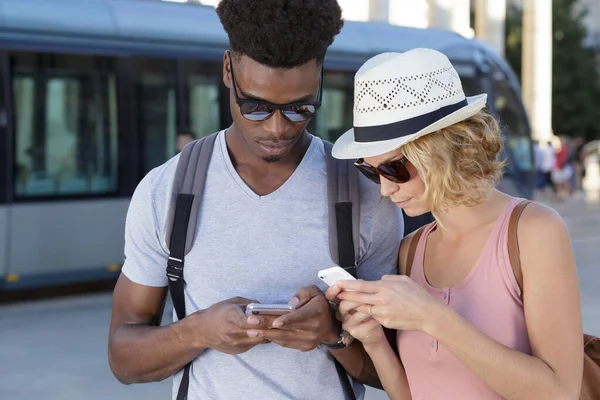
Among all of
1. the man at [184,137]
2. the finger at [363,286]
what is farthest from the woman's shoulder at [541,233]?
the man at [184,137]

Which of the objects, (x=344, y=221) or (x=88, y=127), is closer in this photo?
(x=344, y=221)

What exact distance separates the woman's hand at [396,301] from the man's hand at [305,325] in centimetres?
8

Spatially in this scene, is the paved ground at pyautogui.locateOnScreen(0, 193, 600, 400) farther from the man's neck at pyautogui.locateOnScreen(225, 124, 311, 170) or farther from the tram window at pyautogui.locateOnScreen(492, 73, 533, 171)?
the man's neck at pyautogui.locateOnScreen(225, 124, 311, 170)

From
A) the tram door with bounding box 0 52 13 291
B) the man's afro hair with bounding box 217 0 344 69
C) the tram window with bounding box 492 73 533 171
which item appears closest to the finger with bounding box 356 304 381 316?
the man's afro hair with bounding box 217 0 344 69

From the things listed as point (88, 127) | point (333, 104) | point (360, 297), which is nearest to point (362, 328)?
point (360, 297)

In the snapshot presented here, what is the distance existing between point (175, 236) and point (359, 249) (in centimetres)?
47

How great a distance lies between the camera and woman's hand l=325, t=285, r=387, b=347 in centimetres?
226

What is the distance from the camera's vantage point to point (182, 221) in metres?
2.40

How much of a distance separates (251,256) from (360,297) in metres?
0.34

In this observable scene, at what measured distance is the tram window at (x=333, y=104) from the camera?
12555 millimetres

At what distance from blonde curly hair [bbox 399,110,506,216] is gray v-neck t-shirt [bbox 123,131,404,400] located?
0.19 m

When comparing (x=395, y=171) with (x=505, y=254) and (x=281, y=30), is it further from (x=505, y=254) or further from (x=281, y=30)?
(x=281, y=30)

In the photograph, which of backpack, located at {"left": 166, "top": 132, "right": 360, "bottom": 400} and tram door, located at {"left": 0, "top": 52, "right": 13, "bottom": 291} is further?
tram door, located at {"left": 0, "top": 52, "right": 13, "bottom": 291}

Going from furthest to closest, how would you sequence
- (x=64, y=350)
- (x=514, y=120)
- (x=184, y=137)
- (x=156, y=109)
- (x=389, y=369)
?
(x=514, y=120)
(x=156, y=109)
(x=184, y=137)
(x=64, y=350)
(x=389, y=369)
